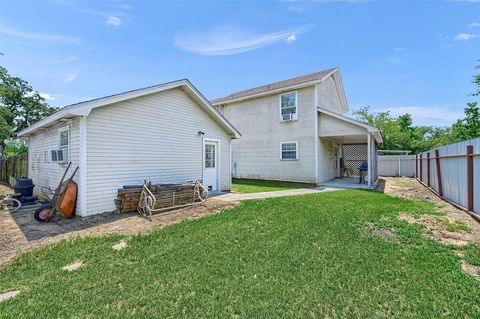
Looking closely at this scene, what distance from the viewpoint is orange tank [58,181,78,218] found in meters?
6.52

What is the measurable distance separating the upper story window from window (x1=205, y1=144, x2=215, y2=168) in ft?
19.7

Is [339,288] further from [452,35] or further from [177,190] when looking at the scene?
[452,35]

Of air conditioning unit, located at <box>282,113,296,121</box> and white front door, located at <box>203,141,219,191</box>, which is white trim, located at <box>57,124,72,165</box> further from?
air conditioning unit, located at <box>282,113,296,121</box>

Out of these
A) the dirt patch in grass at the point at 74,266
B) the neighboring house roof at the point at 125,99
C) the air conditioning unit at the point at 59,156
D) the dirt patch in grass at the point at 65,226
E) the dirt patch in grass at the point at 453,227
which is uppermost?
the neighboring house roof at the point at 125,99

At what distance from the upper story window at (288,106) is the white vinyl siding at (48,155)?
1118 centimetres

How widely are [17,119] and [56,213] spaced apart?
106 feet

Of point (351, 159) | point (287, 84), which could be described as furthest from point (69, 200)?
point (351, 159)

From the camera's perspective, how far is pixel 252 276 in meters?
3.30

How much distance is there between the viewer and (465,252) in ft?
13.0

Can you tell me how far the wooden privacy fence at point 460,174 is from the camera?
5.96 meters

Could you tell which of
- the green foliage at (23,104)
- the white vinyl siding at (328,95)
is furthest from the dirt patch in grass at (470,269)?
the green foliage at (23,104)

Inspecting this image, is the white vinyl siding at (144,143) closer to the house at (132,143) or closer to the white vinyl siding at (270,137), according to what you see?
the house at (132,143)

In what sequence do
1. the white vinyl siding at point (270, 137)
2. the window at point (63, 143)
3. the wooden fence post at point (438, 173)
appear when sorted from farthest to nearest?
1. the white vinyl siding at point (270, 137)
2. the wooden fence post at point (438, 173)
3. the window at point (63, 143)

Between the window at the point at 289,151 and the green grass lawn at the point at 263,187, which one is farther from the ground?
the window at the point at 289,151
